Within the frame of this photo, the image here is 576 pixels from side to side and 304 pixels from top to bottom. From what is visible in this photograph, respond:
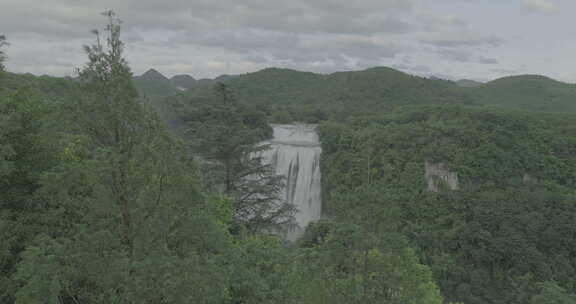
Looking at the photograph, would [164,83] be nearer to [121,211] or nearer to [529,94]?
[529,94]

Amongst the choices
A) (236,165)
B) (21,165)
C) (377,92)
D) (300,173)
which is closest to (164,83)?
(377,92)

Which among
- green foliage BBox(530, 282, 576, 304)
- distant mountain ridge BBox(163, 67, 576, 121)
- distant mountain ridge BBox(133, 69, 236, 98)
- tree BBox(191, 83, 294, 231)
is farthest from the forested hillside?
distant mountain ridge BBox(163, 67, 576, 121)

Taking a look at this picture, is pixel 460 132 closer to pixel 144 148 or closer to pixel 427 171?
pixel 427 171

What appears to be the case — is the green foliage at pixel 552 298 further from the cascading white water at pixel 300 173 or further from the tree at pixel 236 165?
the cascading white water at pixel 300 173

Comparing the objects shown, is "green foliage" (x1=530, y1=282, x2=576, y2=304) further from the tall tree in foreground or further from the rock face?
the tall tree in foreground

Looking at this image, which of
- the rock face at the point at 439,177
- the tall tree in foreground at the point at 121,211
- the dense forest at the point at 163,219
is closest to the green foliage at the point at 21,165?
the dense forest at the point at 163,219
